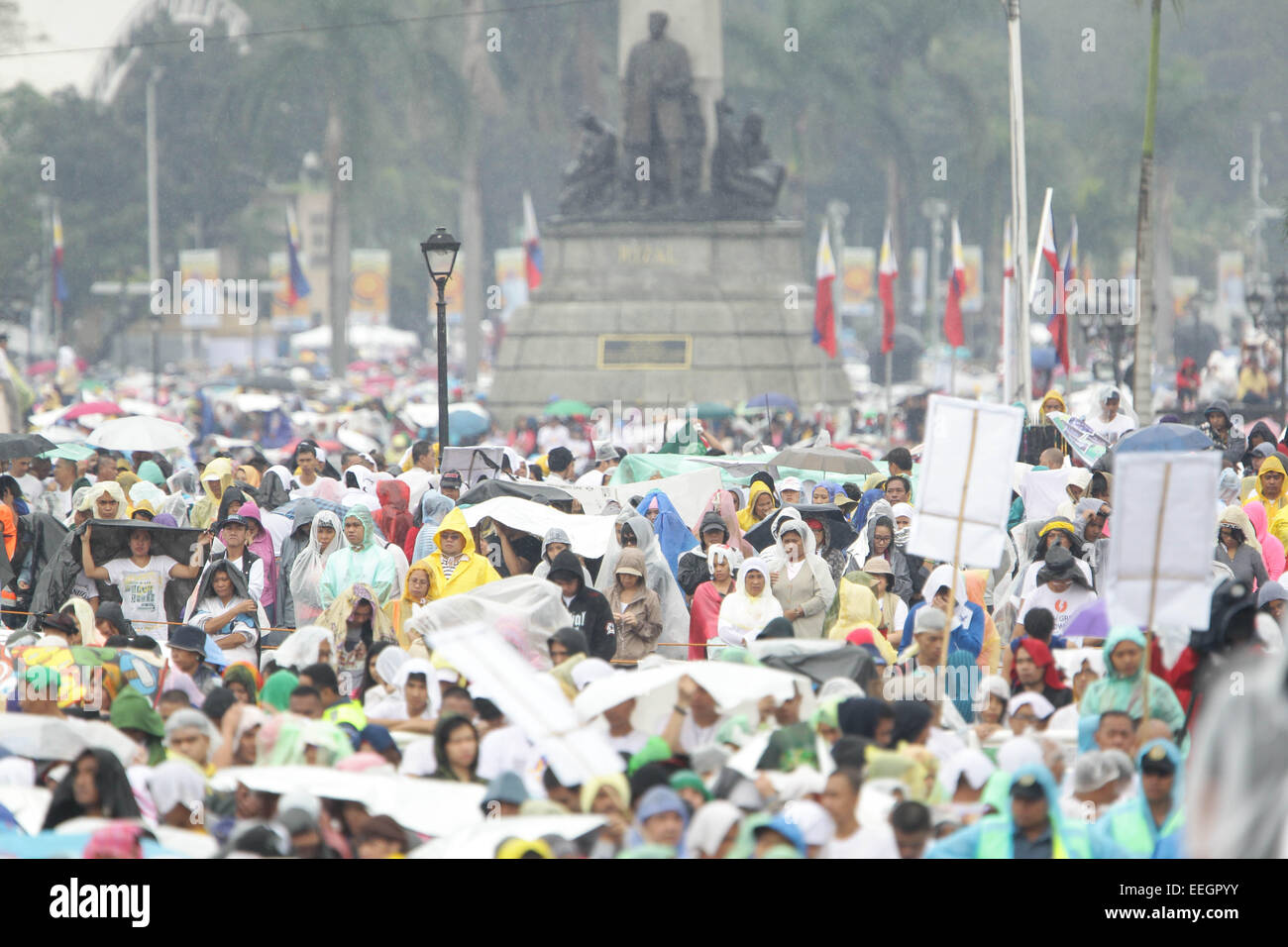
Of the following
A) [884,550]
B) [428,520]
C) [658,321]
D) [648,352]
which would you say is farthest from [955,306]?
[884,550]

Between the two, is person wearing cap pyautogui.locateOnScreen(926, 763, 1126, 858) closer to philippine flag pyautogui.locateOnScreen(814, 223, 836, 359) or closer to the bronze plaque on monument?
philippine flag pyautogui.locateOnScreen(814, 223, 836, 359)

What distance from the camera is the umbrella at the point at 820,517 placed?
1340 centimetres

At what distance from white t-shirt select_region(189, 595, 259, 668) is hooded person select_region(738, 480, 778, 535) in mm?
4090

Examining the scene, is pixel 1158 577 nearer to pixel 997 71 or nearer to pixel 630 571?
pixel 630 571

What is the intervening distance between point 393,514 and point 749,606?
12.6 ft

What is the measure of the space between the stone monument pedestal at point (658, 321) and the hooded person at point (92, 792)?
24.6 meters

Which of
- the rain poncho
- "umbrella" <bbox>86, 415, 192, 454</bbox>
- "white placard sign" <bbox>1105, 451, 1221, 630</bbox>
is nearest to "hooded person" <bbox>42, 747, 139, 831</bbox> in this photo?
"white placard sign" <bbox>1105, 451, 1221, 630</bbox>

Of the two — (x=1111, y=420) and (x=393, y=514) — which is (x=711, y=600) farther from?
(x=1111, y=420)

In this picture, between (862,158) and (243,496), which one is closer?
(243,496)

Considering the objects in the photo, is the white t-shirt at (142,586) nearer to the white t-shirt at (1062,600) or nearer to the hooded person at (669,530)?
the hooded person at (669,530)

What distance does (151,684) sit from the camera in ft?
32.3
